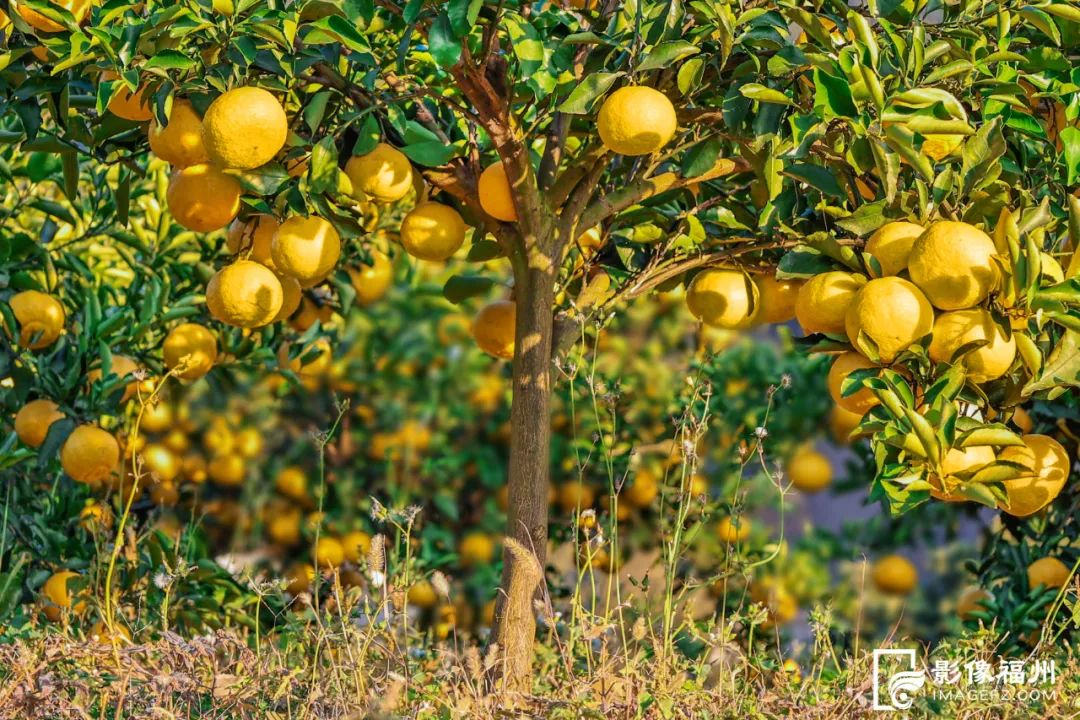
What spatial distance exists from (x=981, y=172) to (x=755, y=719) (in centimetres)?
79

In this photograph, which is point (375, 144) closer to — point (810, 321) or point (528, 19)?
point (528, 19)

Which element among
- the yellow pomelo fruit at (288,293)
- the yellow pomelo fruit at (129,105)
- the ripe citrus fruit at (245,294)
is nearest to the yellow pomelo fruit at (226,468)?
the yellow pomelo fruit at (288,293)

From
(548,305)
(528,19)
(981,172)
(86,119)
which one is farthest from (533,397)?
(86,119)

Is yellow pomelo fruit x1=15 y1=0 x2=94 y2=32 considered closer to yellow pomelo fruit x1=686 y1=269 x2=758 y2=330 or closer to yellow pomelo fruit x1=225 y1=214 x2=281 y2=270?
yellow pomelo fruit x1=225 y1=214 x2=281 y2=270

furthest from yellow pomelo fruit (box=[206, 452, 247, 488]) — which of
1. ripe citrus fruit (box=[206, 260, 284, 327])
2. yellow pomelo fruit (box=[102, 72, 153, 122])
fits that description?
yellow pomelo fruit (box=[102, 72, 153, 122])

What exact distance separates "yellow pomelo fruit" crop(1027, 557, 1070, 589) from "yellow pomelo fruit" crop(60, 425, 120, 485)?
6.11 ft

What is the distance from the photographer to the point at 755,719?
1.76 meters

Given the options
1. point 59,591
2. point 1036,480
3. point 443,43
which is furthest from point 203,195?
point 1036,480

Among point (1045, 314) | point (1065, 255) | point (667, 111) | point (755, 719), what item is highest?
point (667, 111)

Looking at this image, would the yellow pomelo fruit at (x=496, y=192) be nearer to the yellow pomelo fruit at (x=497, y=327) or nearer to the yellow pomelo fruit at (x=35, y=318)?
the yellow pomelo fruit at (x=497, y=327)

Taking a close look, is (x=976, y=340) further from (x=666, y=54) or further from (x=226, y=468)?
(x=226, y=468)

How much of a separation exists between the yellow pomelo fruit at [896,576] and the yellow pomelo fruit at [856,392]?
195 centimetres

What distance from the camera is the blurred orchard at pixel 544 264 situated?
5.72 ft

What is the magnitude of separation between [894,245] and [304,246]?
856 mm
